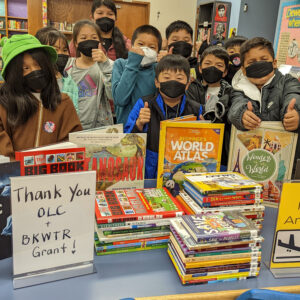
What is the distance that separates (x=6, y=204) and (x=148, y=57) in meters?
1.38

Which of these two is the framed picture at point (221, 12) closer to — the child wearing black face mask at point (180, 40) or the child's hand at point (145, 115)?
the child wearing black face mask at point (180, 40)

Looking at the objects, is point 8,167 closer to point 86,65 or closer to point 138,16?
point 86,65

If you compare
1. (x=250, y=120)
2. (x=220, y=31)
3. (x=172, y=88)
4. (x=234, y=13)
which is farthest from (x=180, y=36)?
(x=220, y=31)

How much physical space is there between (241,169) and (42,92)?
1.02 m

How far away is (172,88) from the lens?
166 centimetres

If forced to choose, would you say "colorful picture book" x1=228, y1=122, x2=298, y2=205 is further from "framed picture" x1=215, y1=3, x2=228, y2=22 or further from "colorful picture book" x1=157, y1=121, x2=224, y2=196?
"framed picture" x1=215, y1=3, x2=228, y2=22

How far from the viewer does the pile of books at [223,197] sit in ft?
3.59

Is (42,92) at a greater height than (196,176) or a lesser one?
greater

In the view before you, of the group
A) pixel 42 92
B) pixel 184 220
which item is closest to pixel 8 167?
pixel 184 220

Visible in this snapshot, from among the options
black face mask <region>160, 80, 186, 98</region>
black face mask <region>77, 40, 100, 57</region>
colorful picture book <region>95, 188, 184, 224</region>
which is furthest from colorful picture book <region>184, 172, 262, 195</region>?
black face mask <region>77, 40, 100, 57</region>

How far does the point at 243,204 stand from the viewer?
3.74ft

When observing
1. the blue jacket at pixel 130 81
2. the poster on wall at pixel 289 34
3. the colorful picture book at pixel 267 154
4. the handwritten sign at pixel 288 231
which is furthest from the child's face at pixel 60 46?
the poster on wall at pixel 289 34

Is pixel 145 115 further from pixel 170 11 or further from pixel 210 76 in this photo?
pixel 170 11

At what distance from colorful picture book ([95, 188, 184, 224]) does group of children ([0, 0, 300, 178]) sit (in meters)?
0.37
